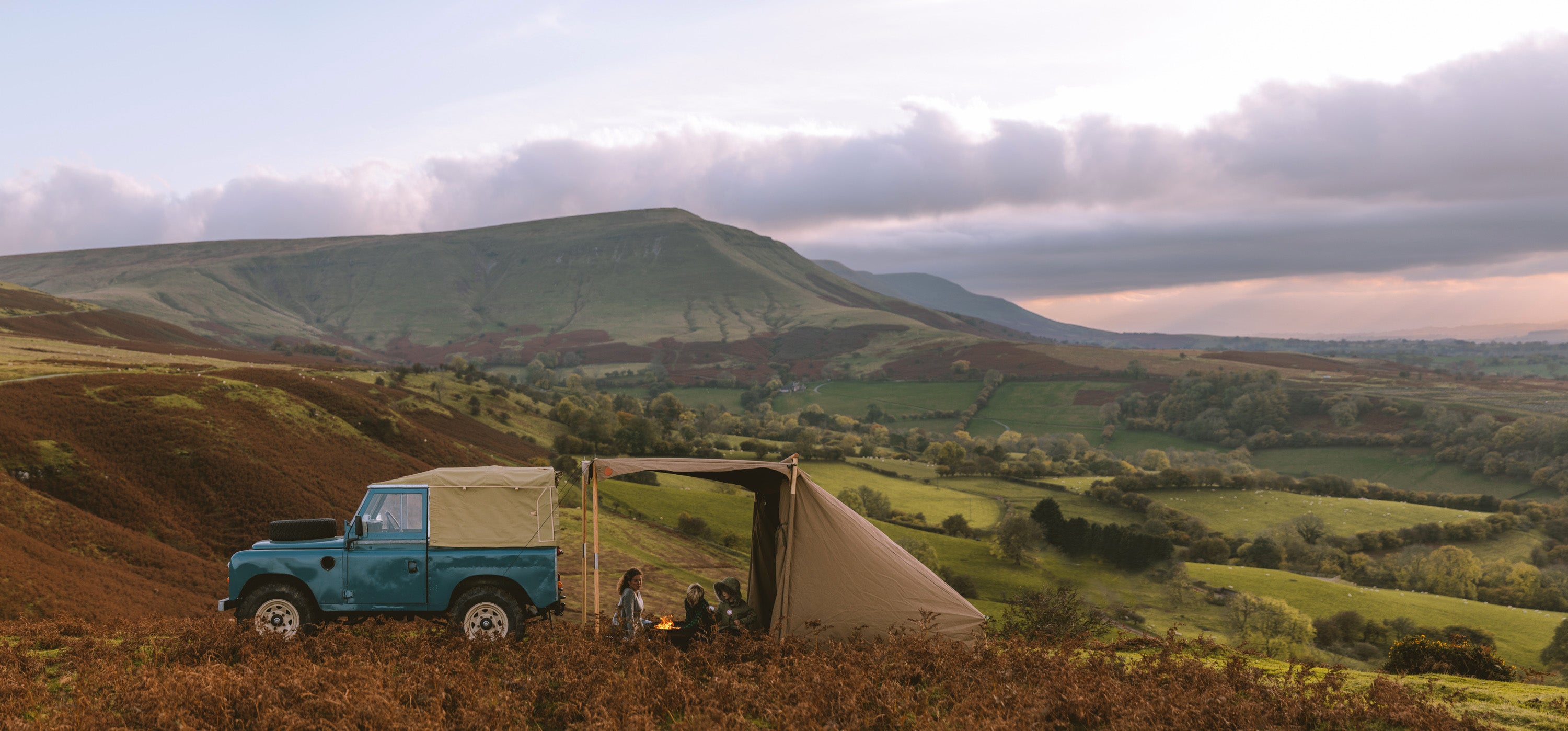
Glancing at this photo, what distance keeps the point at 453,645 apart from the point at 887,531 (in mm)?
61025

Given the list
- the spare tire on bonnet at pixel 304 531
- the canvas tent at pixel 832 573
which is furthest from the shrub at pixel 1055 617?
the spare tire on bonnet at pixel 304 531

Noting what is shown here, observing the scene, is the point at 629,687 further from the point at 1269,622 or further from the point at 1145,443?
the point at 1145,443

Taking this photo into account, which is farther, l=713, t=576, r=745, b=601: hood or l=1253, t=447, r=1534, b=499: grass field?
l=1253, t=447, r=1534, b=499: grass field

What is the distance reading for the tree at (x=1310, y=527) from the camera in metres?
83.8

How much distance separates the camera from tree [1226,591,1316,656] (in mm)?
54594

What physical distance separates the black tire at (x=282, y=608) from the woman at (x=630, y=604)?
5.41 m


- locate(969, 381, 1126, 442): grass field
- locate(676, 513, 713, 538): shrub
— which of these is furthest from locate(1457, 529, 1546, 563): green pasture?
locate(676, 513, 713, 538): shrub

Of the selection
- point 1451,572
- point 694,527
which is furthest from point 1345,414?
point 694,527

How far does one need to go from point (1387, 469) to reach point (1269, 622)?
92718 millimetres

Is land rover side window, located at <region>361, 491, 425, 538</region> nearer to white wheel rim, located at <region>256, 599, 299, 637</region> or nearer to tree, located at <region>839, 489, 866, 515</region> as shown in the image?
white wheel rim, located at <region>256, 599, 299, 637</region>

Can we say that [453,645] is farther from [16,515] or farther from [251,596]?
[16,515]

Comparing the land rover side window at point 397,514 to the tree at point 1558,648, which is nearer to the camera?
the land rover side window at point 397,514

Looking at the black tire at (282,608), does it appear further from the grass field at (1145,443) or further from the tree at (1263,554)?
the grass field at (1145,443)

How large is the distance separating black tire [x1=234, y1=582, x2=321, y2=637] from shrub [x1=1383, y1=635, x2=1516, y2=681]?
906 inches
